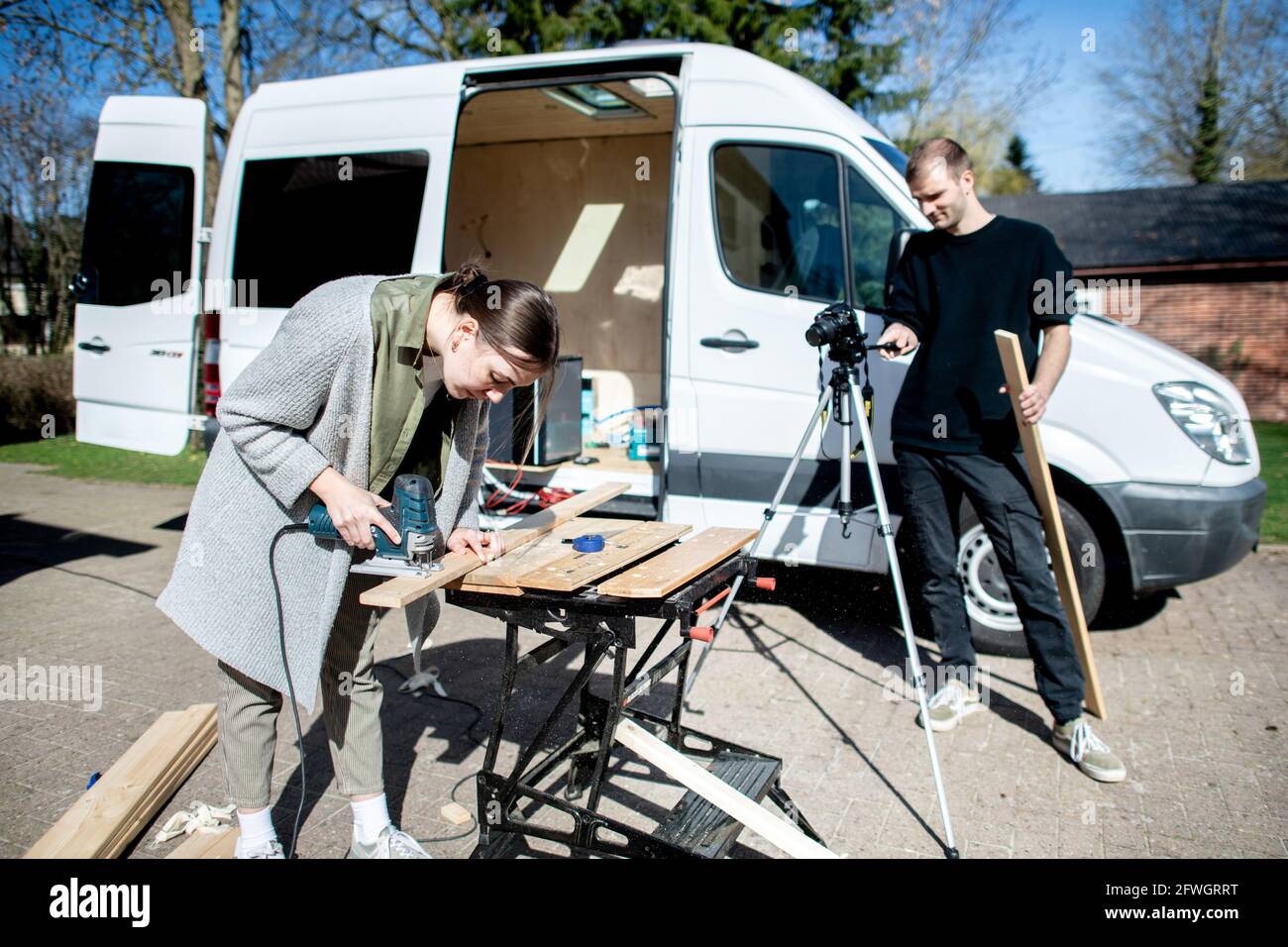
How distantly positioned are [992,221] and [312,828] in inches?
134

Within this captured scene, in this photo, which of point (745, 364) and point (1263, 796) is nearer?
point (1263, 796)

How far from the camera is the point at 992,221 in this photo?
12.1ft

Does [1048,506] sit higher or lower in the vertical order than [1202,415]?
lower

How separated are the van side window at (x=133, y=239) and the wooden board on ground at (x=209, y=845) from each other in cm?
413

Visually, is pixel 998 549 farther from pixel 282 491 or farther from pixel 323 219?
pixel 323 219

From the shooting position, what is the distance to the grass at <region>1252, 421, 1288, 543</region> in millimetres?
7211

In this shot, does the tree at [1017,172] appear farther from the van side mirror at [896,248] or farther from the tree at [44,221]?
the van side mirror at [896,248]

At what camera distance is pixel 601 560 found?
253 cm

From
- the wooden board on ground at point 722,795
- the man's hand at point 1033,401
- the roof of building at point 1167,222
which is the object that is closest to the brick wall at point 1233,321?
the roof of building at point 1167,222

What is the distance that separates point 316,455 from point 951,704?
9.47 feet

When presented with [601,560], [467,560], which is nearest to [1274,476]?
[601,560]

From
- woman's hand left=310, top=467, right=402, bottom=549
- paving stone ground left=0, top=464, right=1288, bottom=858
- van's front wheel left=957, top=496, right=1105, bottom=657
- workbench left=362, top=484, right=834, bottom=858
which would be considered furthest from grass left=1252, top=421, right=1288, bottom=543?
woman's hand left=310, top=467, right=402, bottom=549

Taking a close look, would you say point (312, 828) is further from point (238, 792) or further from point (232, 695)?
point (232, 695)
